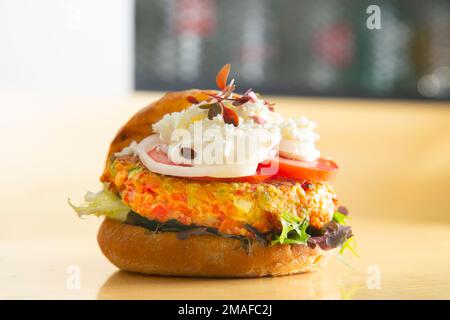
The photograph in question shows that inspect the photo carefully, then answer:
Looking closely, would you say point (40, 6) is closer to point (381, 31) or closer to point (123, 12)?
point (123, 12)

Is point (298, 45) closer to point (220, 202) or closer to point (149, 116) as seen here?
point (149, 116)

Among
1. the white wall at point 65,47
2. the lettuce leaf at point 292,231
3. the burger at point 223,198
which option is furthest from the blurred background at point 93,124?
the lettuce leaf at point 292,231

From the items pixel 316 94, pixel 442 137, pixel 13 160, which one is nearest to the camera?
pixel 13 160

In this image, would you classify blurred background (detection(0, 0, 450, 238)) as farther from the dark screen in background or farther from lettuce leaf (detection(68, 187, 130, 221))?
lettuce leaf (detection(68, 187, 130, 221))

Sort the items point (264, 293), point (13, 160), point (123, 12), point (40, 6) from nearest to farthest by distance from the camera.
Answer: point (264, 293)
point (13, 160)
point (40, 6)
point (123, 12)

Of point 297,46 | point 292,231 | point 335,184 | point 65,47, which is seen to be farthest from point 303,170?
point 297,46

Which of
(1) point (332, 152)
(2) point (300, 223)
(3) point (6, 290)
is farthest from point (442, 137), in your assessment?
(3) point (6, 290)

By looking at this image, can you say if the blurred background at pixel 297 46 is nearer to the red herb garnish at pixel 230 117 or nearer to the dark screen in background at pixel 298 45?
the dark screen in background at pixel 298 45
